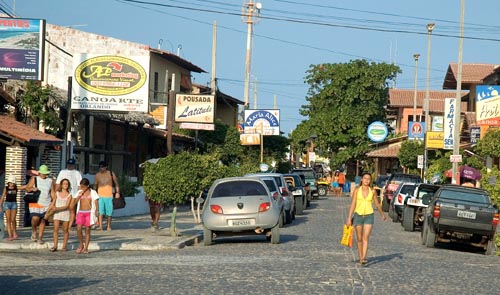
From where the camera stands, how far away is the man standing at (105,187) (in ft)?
82.1

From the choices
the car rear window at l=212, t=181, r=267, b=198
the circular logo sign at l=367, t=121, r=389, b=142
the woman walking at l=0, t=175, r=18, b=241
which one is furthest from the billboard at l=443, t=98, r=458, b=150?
the woman walking at l=0, t=175, r=18, b=241

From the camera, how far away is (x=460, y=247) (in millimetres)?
25031

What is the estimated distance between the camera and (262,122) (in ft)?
208

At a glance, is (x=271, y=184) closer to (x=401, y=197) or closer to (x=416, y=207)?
(x=416, y=207)

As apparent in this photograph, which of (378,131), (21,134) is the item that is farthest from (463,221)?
(378,131)

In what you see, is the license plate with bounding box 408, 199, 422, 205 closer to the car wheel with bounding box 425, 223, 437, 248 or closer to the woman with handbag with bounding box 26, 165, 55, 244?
the car wheel with bounding box 425, 223, 437, 248

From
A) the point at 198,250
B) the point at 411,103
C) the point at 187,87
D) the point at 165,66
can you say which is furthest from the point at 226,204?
the point at 411,103

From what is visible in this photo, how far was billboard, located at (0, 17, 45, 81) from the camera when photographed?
26.8 metres

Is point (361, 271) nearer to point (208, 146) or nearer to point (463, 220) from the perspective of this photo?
point (463, 220)

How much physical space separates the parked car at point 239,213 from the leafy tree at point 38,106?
8.38 metres

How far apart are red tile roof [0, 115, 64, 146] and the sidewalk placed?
229 centimetres

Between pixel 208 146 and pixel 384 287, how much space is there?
139ft

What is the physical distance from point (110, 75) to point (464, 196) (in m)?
13.2

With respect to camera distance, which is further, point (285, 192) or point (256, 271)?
point (285, 192)
